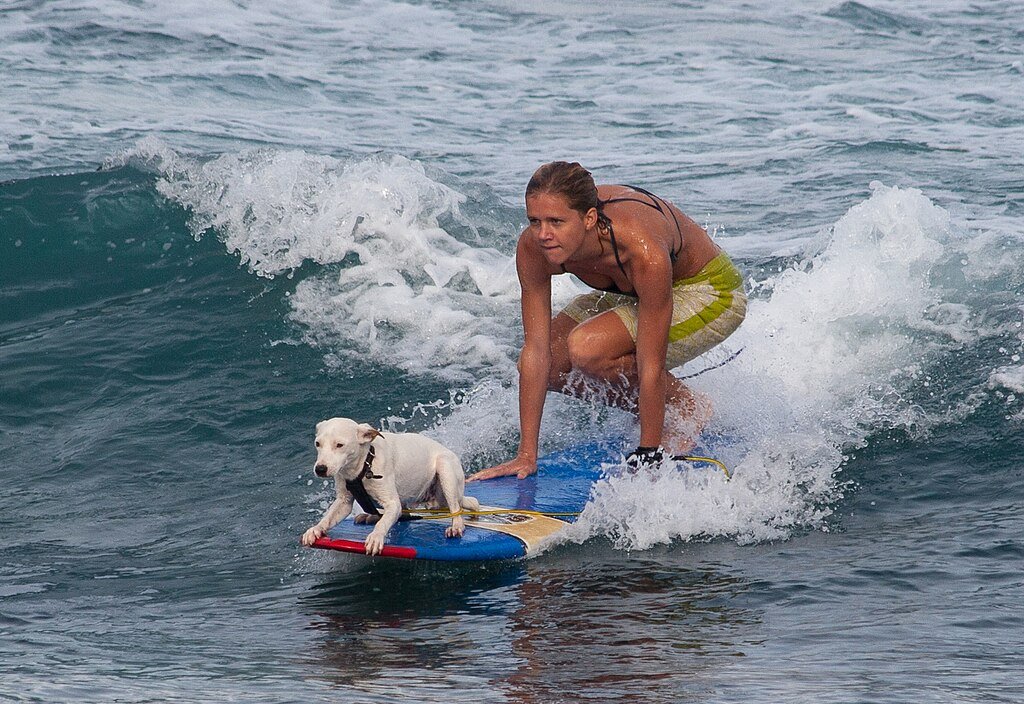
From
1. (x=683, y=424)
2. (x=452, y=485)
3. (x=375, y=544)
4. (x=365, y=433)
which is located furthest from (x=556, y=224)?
(x=683, y=424)

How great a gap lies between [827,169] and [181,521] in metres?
9.23

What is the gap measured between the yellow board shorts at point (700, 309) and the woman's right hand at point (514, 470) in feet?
2.68

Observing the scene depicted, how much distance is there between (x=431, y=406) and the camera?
7.84 m

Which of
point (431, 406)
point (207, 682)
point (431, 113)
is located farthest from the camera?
point (431, 113)

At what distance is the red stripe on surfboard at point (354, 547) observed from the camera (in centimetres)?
509

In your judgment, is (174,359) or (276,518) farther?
(174,359)

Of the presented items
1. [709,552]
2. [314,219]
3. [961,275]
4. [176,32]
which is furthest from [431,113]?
[709,552]

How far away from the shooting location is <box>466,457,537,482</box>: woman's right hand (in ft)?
20.7

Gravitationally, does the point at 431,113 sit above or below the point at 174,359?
above

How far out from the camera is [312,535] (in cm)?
506

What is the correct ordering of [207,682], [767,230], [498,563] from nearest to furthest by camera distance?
[207,682] < [498,563] < [767,230]

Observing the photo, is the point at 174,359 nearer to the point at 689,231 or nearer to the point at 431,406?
the point at 431,406

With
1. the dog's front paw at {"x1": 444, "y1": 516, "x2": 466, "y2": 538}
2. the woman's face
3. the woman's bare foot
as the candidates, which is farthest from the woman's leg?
the dog's front paw at {"x1": 444, "y1": 516, "x2": 466, "y2": 538}

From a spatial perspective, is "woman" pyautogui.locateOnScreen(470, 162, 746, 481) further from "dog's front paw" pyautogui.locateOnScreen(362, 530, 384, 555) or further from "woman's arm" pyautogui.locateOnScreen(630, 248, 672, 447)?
"dog's front paw" pyautogui.locateOnScreen(362, 530, 384, 555)
